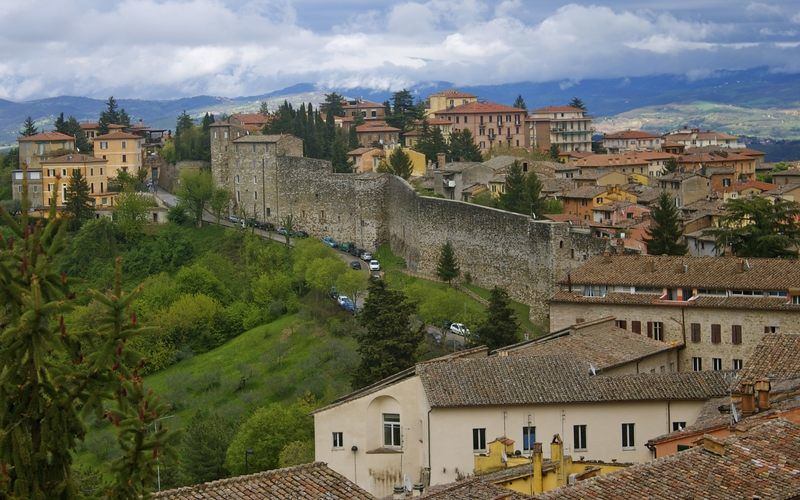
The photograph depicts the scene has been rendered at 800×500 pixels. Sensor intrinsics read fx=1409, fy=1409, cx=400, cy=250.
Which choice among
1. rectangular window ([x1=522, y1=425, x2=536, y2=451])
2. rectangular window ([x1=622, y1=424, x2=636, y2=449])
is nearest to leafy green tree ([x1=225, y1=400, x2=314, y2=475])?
rectangular window ([x1=522, y1=425, x2=536, y2=451])

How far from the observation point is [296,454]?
114 ft

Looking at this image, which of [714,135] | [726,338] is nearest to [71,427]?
[726,338]

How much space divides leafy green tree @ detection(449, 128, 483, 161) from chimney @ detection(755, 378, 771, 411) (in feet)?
188

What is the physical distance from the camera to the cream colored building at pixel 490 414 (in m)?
28.3

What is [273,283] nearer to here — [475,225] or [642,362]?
[475,225]

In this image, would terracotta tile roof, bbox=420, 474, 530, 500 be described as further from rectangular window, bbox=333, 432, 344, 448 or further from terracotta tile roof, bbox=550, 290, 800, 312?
terracotta tile roof, bbox=550, 290, 800, 312

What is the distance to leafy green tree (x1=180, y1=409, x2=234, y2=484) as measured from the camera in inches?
1507

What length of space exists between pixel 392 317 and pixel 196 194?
3382 cm

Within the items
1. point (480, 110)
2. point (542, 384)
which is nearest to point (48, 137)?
point (480, 110)

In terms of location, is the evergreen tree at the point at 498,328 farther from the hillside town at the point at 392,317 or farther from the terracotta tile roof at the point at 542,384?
the terracotta tile roof at the point at 542,384

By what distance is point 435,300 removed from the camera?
162 feet

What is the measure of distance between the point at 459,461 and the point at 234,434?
14.7 m


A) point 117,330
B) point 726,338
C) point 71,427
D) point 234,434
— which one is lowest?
point 234,434

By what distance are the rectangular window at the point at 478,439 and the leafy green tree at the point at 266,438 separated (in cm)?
944
